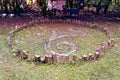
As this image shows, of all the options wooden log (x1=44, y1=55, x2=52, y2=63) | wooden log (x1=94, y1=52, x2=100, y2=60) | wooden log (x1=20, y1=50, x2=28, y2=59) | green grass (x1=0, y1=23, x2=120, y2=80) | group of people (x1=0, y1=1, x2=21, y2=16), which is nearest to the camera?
green grass (x1=0, y1=23, x2=120, y2=80)

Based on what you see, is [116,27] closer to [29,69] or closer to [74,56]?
[74,56]

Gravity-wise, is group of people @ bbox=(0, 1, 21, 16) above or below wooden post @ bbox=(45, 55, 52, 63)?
above

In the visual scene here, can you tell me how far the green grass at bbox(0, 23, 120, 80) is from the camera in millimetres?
7379

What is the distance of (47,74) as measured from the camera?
7.46m

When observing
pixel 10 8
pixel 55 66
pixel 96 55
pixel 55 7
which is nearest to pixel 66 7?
pixel 55 7

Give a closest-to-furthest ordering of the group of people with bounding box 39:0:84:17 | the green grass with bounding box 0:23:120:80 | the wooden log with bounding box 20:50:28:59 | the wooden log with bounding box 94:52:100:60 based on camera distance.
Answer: the green grass with bounding box 0:23:120:80 → the wooden log with bounding box 20:50:28:59 → the wooden log with bounding box 94:52:100:60 → the group of people with bounding box 39:0:84:17

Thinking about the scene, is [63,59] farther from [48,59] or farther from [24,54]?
[24,54]

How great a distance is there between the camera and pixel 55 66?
7840 millimetres

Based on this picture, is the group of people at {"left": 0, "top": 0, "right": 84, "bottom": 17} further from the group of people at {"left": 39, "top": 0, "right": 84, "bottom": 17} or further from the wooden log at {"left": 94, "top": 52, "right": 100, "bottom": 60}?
the wooden log at {"left": 94, "top": 52, "right": 100, "bottom": 60}

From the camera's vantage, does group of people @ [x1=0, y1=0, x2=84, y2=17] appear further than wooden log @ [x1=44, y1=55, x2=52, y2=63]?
Yes

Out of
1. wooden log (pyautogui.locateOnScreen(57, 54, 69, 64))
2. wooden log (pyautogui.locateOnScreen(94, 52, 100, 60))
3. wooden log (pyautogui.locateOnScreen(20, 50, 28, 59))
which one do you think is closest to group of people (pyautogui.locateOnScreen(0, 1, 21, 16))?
wooden log (pyautogui.locateOnScreen(20, 50, 28, 59))

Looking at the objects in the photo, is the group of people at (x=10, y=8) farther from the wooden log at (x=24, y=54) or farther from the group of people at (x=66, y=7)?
the wooden log at (x=24, y=54)

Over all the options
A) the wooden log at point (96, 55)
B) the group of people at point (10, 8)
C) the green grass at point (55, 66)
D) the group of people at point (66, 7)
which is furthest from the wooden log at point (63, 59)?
the group of people at point (10, 8)

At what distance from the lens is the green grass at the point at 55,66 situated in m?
7.38
